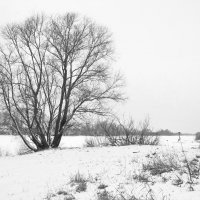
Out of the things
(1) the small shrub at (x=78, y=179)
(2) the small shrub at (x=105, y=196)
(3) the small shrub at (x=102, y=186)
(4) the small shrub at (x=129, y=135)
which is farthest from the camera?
(4) the small shrub at (x=129, y=135)

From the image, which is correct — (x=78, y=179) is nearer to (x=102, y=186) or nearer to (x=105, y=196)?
(x=102, y=186)

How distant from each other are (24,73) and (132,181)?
16391 mm

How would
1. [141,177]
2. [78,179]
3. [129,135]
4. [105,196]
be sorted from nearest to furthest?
[105,196], [141,177], [78,179], [129,135]

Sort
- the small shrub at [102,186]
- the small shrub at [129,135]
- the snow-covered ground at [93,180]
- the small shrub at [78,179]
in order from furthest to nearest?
the small shrub at [129,135] < the small shrub at [78,179] < the small shrub at [102,186] < the snow-covered ground at [93,180]

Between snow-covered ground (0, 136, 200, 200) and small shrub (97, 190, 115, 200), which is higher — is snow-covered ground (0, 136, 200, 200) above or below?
above

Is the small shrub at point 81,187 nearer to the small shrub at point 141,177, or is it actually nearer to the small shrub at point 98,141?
the small shrub at point 141,177

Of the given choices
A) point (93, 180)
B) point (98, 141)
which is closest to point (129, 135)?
point (98, 141)

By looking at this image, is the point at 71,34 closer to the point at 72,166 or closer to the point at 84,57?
the point at 84,57

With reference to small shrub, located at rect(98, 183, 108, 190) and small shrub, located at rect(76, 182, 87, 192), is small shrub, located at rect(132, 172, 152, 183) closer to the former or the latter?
small shrub, located at rect(98, 183, 108, 190)

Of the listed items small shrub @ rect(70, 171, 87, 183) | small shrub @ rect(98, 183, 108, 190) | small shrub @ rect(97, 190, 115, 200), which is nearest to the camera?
small shrub @ rect(97, 190, 115, 200)

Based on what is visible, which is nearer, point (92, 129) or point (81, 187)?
point (81, 187)

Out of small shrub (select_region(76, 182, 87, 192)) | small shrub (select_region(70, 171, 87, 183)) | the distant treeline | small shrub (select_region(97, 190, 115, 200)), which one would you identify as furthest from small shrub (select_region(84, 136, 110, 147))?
small shrub (select_region(97, 190, 115, 200))

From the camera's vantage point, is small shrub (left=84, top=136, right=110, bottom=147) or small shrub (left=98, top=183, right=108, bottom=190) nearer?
small shrub (left=98, top=183, right=108, bottom=190)

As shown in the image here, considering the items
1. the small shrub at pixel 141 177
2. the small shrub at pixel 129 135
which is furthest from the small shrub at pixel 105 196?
the small shrub at pixel 129 135
